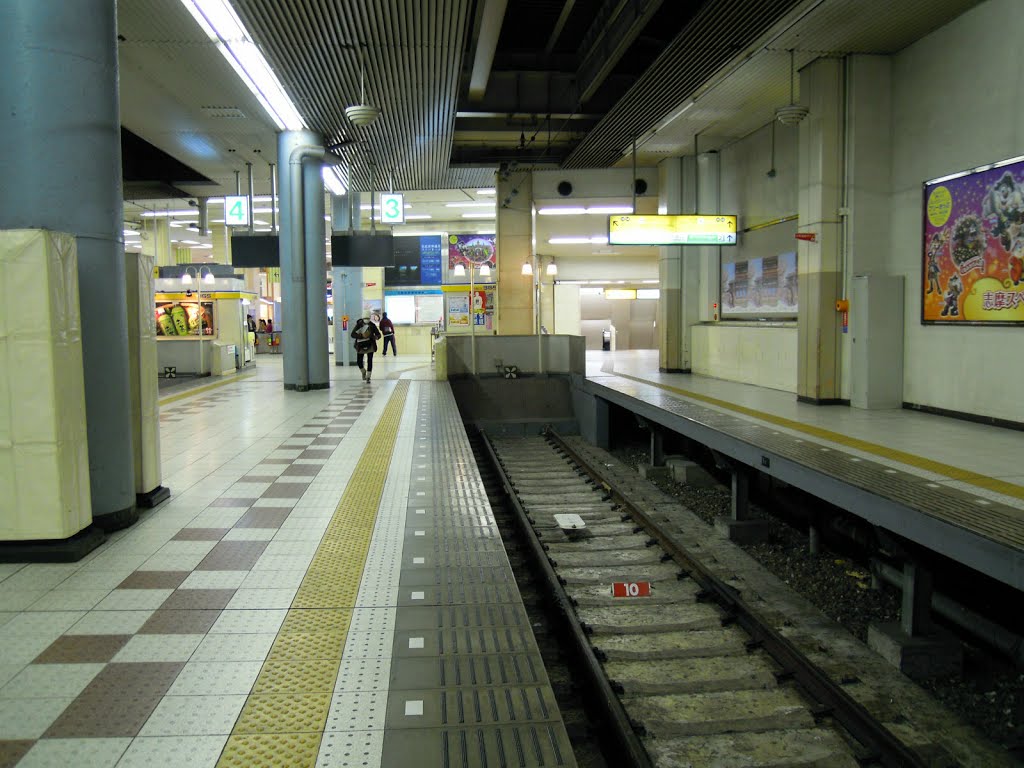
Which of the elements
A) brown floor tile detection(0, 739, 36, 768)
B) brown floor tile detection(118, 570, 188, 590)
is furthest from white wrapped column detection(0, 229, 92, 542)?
brown floor tile detection(0, 739, 36, 768)

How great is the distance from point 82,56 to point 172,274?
18.6 metres

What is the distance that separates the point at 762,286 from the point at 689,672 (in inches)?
373

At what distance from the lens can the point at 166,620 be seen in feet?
→ 11.7

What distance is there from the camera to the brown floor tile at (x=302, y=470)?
6.91 metres

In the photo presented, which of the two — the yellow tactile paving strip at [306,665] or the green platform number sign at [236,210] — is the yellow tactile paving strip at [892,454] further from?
the green platform number sign at [236,210]

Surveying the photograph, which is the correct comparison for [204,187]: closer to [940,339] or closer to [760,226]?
[760,226]

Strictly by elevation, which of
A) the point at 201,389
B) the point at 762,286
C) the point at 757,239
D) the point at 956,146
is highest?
the point at 956,146

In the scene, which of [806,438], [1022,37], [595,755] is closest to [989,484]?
[806,438]

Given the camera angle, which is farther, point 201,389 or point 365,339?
point 365,339

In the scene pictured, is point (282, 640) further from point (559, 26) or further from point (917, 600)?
point (559, 26)

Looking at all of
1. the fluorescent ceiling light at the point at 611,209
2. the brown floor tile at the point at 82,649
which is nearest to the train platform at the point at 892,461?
the brown floor tile at the point at 82,649

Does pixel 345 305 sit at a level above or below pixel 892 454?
above

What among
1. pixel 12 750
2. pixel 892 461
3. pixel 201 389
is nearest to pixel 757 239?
pixel 892 461

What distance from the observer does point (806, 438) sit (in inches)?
287
